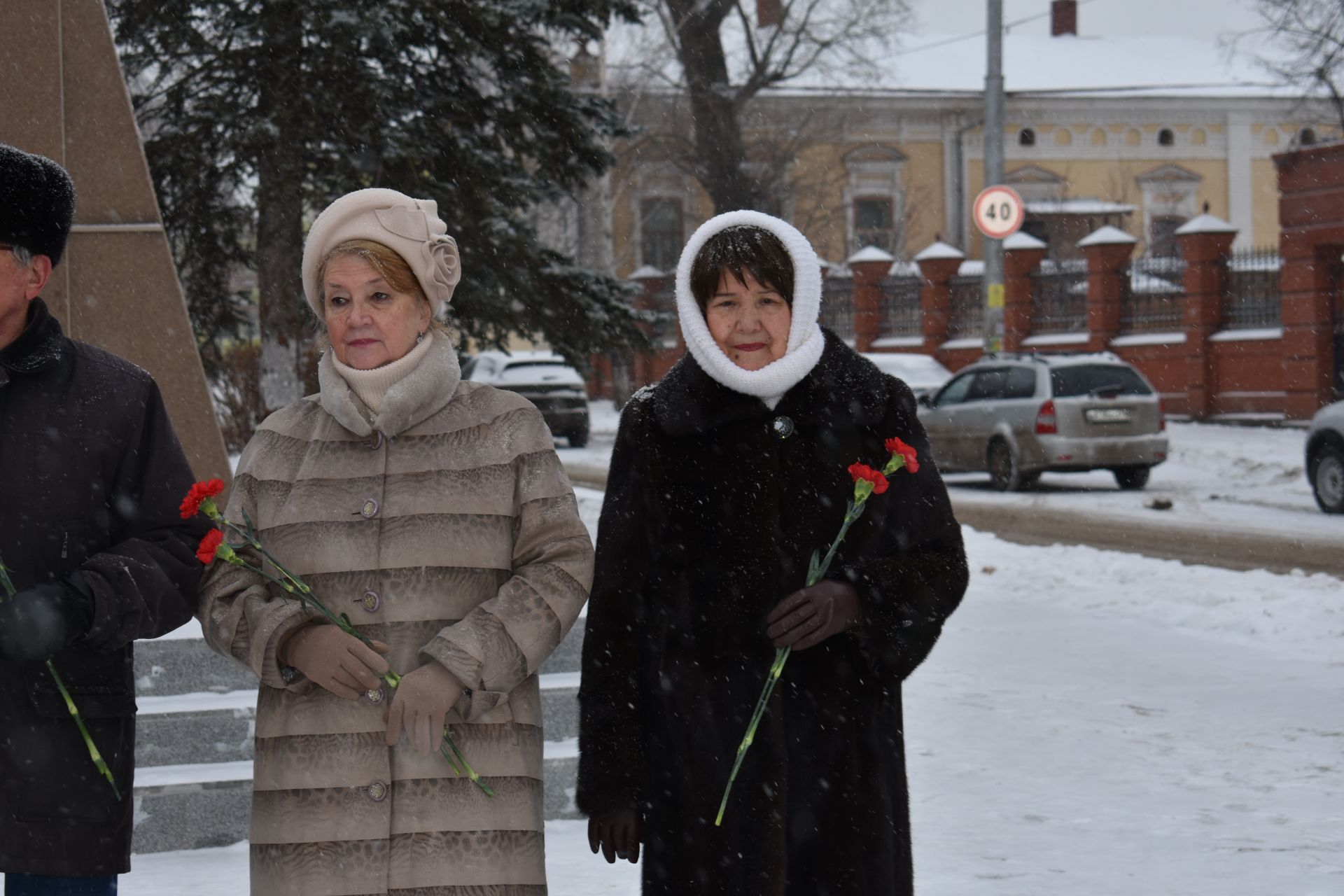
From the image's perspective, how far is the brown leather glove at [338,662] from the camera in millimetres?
2545

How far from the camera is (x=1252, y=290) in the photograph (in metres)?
24.8

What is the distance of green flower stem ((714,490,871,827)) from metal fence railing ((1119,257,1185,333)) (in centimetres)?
2415

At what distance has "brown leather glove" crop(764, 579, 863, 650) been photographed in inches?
103

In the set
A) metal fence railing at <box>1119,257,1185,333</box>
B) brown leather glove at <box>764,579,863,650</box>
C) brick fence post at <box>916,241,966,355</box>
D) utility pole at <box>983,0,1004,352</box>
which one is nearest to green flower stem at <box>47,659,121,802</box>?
brown leather glove at <box>764,579,863,650</box>

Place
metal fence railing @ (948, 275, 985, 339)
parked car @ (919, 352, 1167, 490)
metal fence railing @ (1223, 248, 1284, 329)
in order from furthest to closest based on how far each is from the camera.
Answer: metal fence railing @ (948, 275, 985, 339), metal fence railing @ (1223, 248, 1284, 329), parked car @ (919, 352, 1167, 490)

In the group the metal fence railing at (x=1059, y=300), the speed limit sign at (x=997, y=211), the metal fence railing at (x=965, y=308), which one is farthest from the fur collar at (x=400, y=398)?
the metal fence railing at (x=965, y=308)

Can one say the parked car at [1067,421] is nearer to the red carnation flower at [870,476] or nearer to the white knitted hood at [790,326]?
the white knitted hood at [790,326]

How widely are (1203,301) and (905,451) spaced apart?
23.5 metres

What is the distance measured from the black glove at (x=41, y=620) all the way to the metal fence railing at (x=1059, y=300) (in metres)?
26.1

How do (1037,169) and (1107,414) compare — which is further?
(1037,169)

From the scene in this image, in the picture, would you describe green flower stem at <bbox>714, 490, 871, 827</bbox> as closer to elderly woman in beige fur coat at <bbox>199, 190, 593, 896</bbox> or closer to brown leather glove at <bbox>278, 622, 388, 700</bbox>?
elderly woman in beige fur coat at <bbox>199, 190, 593, 896</bbox>

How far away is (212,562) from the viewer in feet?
9.26

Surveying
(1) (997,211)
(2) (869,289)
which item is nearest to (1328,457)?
(1) (997,211)

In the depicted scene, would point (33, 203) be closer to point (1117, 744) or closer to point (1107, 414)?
point (1117, 744)
